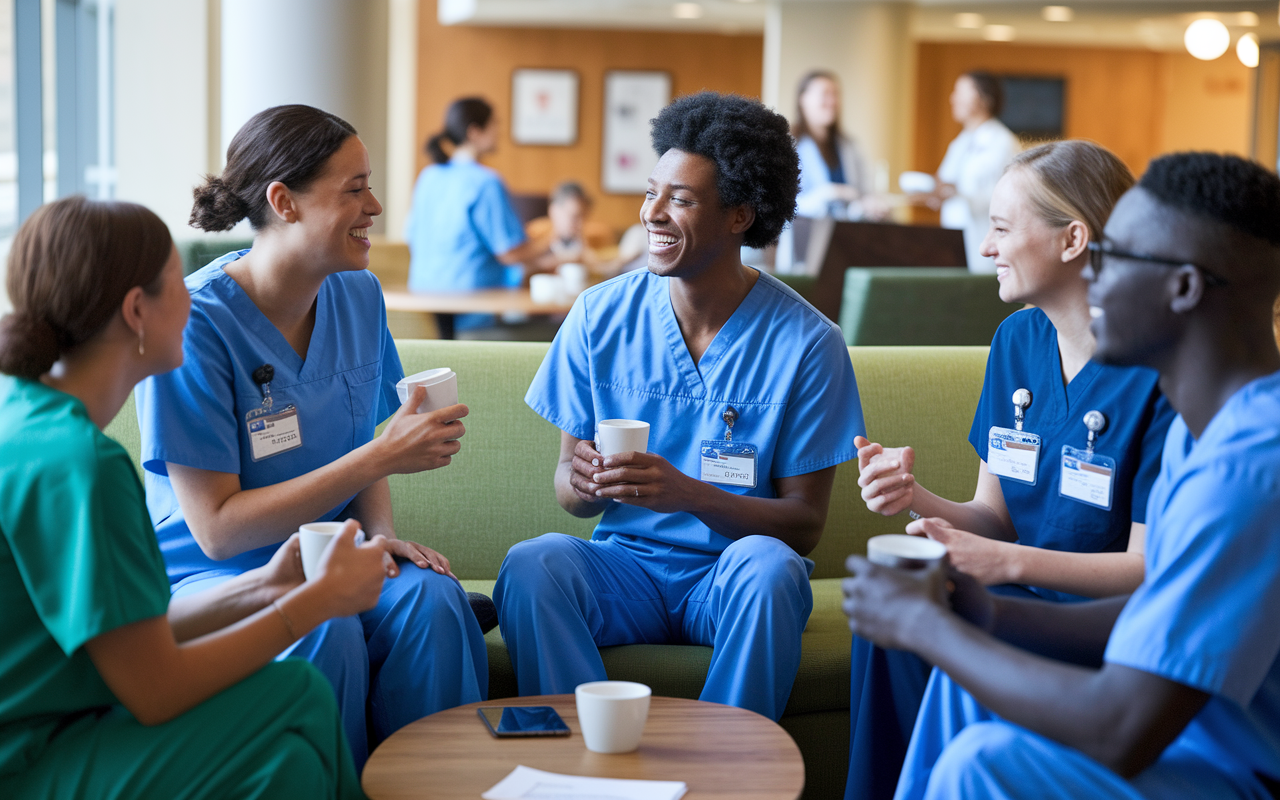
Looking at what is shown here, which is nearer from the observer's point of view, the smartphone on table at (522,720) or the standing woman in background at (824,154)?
the smartphone on table at (522,720)

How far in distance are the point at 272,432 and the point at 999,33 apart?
11.8 meters

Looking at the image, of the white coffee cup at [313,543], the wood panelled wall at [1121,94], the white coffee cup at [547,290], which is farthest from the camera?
the wood panelled wall at [1121,94]

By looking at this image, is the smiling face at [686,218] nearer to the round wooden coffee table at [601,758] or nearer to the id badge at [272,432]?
the id badge at [272,432]

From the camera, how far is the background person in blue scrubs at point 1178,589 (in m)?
1.20

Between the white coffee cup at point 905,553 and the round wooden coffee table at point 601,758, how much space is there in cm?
30

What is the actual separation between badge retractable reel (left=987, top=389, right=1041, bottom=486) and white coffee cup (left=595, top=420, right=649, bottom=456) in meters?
0.64

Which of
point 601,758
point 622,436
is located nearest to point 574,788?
point 601,758

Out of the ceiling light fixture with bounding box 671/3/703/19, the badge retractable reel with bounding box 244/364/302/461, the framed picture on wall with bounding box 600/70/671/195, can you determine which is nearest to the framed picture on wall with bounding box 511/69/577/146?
the framed picture on wall with bounding box 600/70/671/195

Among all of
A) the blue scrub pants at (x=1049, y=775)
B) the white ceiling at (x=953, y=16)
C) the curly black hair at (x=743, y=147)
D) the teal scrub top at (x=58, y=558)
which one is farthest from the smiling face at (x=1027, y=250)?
the white ceiling at (x=953, y=16)

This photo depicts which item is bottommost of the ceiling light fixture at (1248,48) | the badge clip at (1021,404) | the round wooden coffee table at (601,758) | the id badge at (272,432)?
the round wooden coffee table at (601,758)

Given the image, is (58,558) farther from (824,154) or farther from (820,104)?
(824,154)

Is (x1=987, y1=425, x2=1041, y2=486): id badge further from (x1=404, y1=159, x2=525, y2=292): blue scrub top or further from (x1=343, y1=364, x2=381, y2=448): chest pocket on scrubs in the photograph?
(x1=404, y1=159, x2=525, y2=292): blue scrub top

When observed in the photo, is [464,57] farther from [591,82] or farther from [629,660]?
[629,660]

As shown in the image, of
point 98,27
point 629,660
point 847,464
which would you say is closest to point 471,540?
point 629,660
